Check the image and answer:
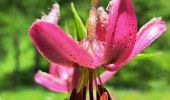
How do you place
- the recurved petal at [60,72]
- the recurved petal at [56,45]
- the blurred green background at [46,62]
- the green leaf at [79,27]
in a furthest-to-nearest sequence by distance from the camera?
the blurred green background at [46,62], the recurved petal at [60,72], the green leaf at [79,27], the recurved petal at [56,45]

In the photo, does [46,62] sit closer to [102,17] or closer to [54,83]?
[54,83]

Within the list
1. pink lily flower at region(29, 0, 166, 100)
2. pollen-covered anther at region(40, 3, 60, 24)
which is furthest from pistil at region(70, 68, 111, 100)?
pollen-covered anther at region(40, 3, 60, 24)

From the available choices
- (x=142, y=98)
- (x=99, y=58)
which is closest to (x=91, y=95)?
(x=99, y=58)

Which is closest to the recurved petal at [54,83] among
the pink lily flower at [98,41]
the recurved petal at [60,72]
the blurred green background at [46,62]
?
the recurved petal at [60,72]

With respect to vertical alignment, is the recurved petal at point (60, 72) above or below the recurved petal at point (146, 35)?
above

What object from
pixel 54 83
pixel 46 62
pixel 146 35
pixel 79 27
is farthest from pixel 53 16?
pixel 46 62

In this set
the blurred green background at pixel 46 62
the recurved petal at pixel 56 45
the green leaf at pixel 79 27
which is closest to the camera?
the recurved petal at pixel 56 45

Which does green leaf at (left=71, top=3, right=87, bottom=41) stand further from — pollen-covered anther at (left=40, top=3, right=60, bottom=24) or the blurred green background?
the blurred green background

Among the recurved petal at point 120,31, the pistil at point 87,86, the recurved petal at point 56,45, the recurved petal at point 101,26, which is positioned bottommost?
the pistil at point 87,86

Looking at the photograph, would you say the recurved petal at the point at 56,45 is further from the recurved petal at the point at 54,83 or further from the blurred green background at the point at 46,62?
the blurred green background at the point at 46,62
